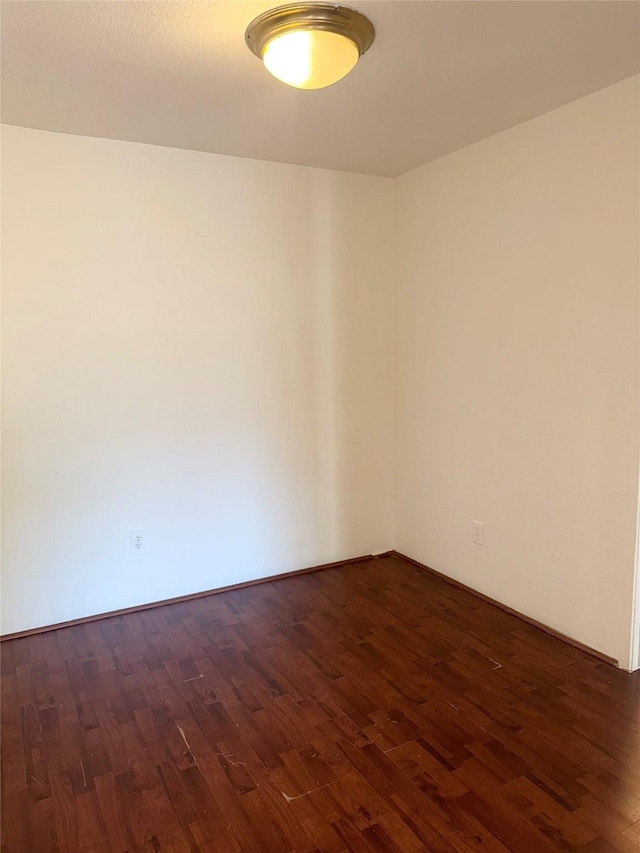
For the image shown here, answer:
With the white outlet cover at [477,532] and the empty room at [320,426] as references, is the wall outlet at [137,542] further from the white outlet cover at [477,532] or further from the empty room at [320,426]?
the white outlet cover at [477,532]

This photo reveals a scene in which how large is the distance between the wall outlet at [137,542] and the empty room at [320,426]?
11 millimetres

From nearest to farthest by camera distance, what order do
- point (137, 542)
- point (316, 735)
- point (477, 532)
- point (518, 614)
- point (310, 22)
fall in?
point (310, 22), point (316, 735), point (518, 614), point (137, 542), point (477, 532)

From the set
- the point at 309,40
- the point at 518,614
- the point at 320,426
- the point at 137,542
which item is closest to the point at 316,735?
the point at 518,614

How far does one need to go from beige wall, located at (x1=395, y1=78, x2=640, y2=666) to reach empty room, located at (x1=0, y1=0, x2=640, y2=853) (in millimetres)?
16

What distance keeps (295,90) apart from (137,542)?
2236mm

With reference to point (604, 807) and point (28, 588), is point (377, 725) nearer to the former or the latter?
point (604, 807)

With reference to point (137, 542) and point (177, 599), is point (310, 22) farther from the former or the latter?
point (177, 599)

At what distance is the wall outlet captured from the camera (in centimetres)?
311

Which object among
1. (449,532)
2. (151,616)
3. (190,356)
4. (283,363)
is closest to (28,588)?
(151,616)

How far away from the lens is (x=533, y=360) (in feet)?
9.20

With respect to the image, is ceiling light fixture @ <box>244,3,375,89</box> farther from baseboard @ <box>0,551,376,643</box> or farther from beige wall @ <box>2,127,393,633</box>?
baseboard @ <box>0,551,376,643</box>

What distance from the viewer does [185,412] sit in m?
3.19

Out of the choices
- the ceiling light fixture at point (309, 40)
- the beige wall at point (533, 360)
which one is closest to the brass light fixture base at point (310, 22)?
the ceiling light fixture at point (309, 40)

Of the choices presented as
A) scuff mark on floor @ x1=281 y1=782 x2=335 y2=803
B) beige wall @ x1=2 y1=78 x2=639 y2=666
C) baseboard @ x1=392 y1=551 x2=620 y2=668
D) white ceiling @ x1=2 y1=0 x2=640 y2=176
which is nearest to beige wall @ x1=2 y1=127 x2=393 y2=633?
beige wall @ x1=2 y1=78 x2=639 y2=666
